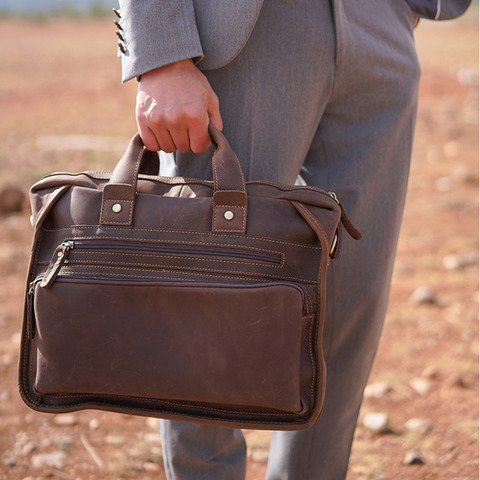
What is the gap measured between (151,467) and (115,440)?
203mm

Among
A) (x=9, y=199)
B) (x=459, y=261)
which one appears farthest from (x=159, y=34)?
(x=9, y=199)

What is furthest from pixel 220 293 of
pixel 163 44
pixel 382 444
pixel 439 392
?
pixel 439 392

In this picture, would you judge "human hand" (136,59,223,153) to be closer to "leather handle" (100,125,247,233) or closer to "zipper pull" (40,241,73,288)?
"leather handle" (100,125,247,233)

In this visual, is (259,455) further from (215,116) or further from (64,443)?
(215,116)

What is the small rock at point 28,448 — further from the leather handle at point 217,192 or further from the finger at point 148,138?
the finger at point 148,138

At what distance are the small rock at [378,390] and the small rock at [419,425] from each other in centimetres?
19

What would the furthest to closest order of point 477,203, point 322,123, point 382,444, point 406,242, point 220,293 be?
point 477,203, point 406,242, point 382,444, point 322,123, point 220,293

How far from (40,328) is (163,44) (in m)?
0.58

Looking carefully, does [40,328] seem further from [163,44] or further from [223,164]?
[163,44]

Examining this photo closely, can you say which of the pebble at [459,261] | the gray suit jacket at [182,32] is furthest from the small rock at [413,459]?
the pebble at [459,261]

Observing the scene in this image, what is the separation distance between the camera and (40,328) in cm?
135

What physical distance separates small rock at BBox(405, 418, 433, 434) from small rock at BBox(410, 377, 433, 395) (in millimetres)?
197

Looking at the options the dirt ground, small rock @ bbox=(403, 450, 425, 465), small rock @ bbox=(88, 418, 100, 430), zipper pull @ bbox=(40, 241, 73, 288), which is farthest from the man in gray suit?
small rock @ bbox=(88, 418, 100, 430)

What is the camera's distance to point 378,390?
101 inches
